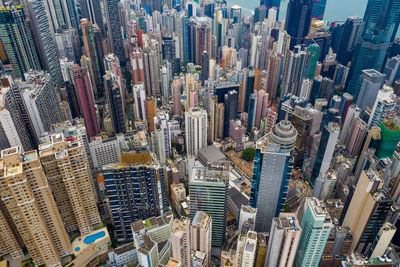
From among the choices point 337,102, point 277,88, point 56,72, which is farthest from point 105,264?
point 277,88

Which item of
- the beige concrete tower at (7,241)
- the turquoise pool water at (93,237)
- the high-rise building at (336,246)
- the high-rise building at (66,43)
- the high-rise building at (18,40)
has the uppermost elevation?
the high-rise building at (18,40)

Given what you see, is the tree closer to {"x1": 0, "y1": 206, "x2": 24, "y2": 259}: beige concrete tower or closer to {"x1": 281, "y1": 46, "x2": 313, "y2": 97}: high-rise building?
{"x1": 281, "y1": 46, "x2": 313, "y2": 97}: high-rise building

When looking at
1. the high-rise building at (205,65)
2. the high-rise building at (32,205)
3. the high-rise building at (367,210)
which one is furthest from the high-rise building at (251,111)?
the high-rise building at (32,205)

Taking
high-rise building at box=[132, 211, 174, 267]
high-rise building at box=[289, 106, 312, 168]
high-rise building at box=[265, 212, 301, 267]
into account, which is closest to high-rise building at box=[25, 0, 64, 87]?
high-rise building at box=[132, 211, 174, 267]

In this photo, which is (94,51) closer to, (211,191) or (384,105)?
(211,191)

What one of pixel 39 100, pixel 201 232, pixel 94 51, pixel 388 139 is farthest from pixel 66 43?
pixel 388 139

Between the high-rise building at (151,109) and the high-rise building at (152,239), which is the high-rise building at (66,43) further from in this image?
the high-rise building at (152,239)
